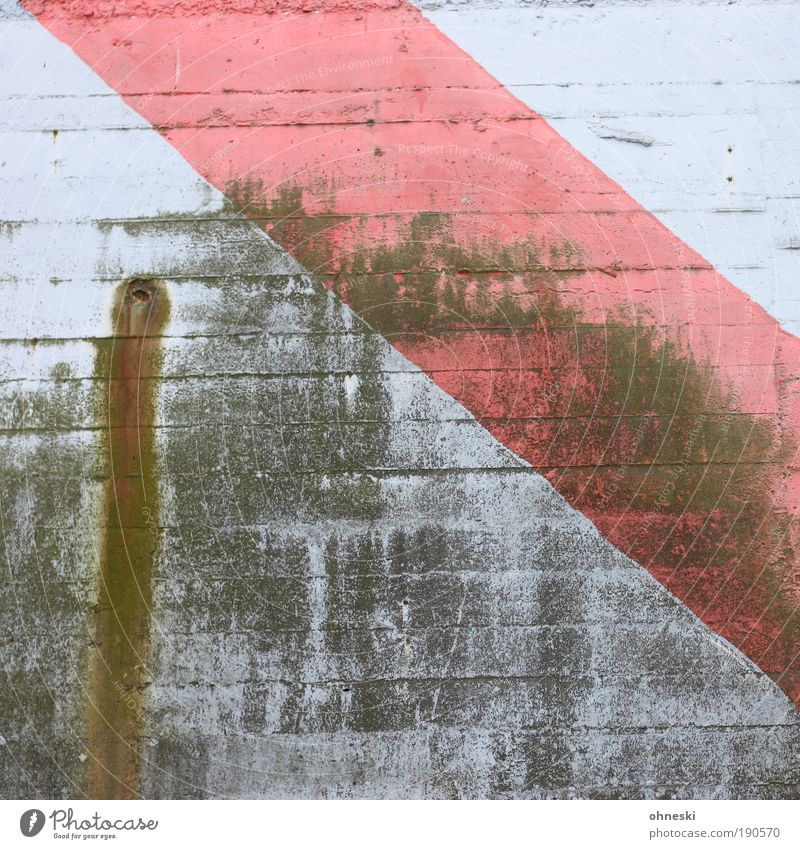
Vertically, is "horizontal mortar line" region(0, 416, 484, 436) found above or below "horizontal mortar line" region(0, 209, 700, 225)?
below

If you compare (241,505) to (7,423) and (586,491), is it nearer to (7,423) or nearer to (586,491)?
(7,423)

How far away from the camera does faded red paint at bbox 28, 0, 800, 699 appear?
3014 mm

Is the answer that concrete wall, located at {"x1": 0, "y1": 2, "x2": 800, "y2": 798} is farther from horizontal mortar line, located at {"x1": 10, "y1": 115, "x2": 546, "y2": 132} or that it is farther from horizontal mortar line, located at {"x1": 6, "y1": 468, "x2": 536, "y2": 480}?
horizontal mortar line, located at {"x1": 10, "y1": 115, "x2": 546, "y2": 132}

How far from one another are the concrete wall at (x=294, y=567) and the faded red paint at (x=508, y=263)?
59 mm

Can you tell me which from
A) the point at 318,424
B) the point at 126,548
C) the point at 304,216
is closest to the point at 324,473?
the point at 318,424

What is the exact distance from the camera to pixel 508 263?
308 cm

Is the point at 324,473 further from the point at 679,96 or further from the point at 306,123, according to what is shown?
the point at 679,96

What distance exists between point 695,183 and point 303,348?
210cm

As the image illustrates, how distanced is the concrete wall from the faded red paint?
59 mm

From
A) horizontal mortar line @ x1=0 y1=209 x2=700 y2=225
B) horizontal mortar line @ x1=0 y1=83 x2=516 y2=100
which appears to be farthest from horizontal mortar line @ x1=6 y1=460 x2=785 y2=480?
horizontal mortar line @ x1=0 y1=83 x2=516 y2=100

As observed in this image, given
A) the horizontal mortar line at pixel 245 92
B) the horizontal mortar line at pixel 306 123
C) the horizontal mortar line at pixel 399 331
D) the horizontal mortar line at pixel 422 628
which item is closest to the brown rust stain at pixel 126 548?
the horizontal mortar line at pixel 399 331

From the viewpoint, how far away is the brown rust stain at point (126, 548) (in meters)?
2.97

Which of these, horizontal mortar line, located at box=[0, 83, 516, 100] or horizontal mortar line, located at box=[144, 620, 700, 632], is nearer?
horizontal mortar line, located at box=[144, 620, 700, 632]

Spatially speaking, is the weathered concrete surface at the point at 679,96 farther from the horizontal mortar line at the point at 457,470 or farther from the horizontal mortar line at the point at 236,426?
the horizontal mortar line at the point at 236,426
